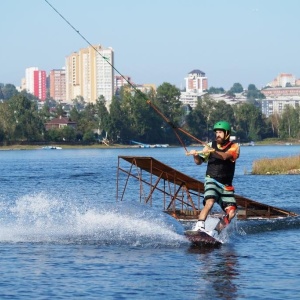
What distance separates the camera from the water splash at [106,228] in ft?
69.1

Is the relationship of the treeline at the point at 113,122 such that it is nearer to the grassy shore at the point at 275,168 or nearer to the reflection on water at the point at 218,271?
the grassy shore at the point at 275,168

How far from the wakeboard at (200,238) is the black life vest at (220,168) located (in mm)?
1131

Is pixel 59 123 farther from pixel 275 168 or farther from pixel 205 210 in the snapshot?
pixel 205 210

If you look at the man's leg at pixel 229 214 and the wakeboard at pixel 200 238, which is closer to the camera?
the man's leg at pixel 229 214

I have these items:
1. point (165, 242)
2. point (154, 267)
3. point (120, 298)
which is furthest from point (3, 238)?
point (120, 298)

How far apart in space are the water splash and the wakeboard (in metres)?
0.38

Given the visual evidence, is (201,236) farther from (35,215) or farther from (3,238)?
(35,215)

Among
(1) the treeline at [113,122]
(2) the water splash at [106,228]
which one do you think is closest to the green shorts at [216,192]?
(2) the water splash at [106,228]

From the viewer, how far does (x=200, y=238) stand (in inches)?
788

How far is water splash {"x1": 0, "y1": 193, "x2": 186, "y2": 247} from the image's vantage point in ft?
69.1

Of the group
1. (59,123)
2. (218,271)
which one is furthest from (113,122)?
(218,271)

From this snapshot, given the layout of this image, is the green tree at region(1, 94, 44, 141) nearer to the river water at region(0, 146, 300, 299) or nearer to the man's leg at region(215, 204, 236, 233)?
the river water at region(0, 146, 300, 299)

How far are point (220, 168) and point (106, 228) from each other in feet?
12.0

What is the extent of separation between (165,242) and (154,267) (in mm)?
2935
